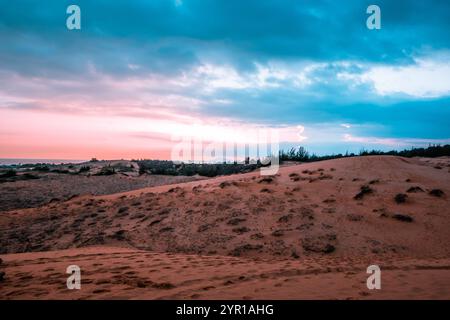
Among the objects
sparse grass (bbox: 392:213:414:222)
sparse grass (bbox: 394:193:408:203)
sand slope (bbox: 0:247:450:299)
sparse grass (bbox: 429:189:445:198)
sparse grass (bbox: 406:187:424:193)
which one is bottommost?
sand slope (bbox: 0:247:450:299)

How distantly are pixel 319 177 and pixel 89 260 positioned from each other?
1114 centimetres

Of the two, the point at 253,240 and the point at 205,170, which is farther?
the point at 205,170

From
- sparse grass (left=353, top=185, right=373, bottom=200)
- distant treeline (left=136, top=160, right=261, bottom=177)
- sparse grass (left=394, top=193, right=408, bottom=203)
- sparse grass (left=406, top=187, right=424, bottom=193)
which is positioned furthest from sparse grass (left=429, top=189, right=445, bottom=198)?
distant treeline (left=136, top=160, right=261, bottom=177)

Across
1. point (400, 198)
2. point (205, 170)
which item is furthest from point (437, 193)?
point (205, 170)

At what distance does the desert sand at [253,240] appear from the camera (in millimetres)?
5727

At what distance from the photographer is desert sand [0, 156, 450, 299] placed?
5727mm

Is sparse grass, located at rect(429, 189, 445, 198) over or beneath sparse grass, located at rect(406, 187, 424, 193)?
beneath

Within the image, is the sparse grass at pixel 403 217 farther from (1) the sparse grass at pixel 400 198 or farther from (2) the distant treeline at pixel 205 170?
(2) the distant treeline at pixel 205 170

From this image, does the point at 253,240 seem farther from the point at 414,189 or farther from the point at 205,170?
the point at 205,170

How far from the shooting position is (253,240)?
9953 millimetres

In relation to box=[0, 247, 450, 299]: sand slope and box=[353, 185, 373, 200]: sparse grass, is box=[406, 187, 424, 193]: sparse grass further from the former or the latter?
box=[0, 247, 450, 299]: sand slope

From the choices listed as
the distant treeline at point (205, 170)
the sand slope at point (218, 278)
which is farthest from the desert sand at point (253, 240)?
the distant treeline at point (205, 170)
